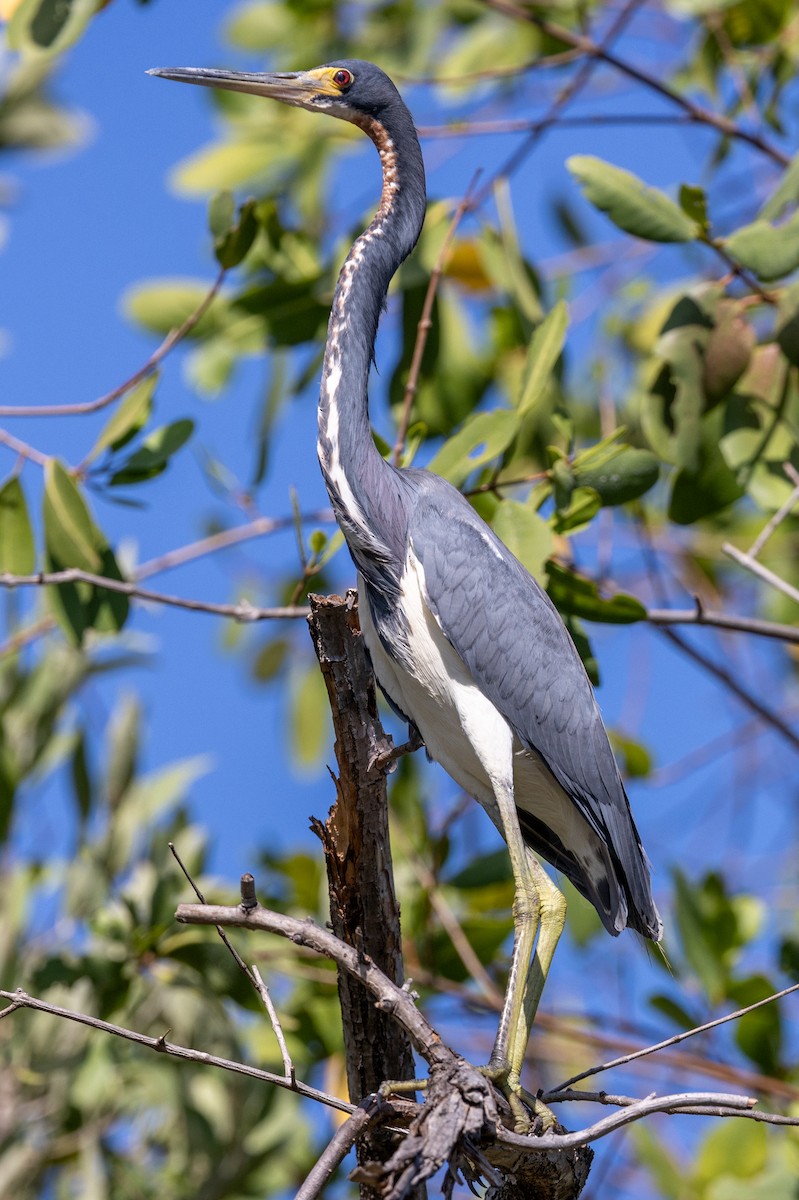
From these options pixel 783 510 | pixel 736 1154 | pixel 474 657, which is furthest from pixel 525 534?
pixel 736 1154

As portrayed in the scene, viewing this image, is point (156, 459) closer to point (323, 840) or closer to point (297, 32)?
point (323, 840)

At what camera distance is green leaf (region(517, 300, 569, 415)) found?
353 centimetres

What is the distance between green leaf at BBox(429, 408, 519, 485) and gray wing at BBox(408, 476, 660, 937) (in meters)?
0.29

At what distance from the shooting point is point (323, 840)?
276 cm

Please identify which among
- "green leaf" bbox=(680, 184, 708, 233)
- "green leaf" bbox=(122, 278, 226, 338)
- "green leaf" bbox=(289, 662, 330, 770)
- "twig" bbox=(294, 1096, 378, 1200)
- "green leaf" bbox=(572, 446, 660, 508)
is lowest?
"twig" bbox=(294, 1096, 378, 1200)

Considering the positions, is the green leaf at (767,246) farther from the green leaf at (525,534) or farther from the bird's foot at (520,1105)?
the bird's foot at (520,1105)

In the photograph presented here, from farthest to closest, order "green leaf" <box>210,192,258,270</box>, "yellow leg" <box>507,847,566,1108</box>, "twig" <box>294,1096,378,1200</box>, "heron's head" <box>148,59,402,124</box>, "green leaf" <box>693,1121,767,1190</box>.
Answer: "green leaf" <box>693,1121,767,1190</box>
"green leaf" <box>210,192,258,270</box>
"heron's head" <box>148,59,402,124</box>
"yellow leg" <box>507,847,566,1108</box>
"twig" <box>294,1096,378,1200</box>

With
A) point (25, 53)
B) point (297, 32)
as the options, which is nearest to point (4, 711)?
point (25, 53)

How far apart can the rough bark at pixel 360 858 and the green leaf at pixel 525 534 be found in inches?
26.2

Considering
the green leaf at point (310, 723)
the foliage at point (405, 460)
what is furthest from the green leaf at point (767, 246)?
the green leaf at point (310, 723)

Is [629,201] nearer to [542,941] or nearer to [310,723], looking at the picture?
[542,941]

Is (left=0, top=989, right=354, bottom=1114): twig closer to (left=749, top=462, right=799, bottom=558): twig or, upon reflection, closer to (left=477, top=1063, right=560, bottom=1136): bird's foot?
(left=477, top=1063, right=560, bottom=1136): bird's foot

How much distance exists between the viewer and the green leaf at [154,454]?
3766 millimetres

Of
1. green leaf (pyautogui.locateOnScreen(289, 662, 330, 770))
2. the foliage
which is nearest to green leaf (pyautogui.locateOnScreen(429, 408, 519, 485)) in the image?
the foliage
